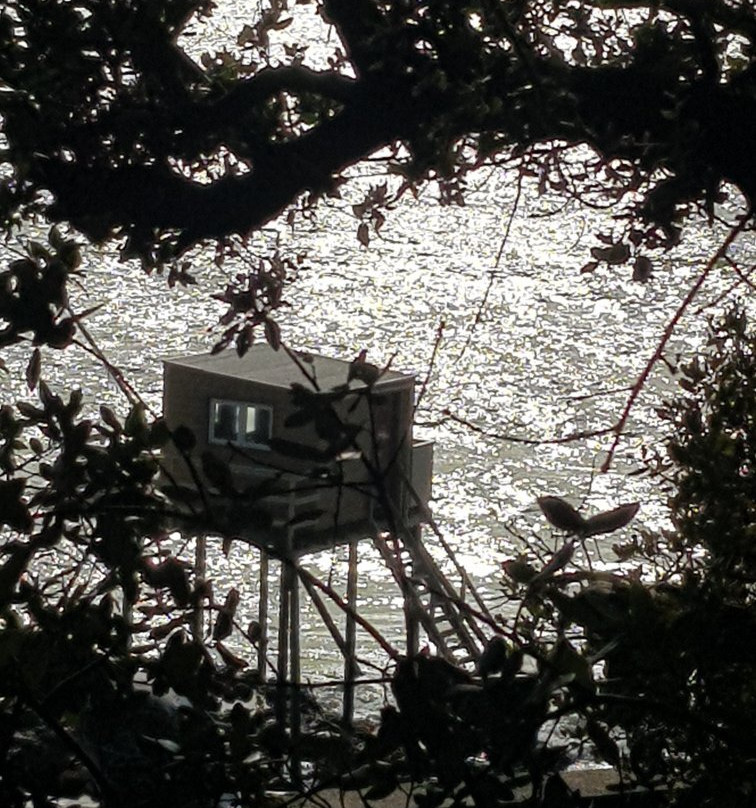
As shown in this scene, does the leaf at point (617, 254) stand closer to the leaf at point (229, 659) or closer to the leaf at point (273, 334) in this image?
the leaf at point (273, 334)

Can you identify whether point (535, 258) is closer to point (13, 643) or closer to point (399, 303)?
point (399, 303)

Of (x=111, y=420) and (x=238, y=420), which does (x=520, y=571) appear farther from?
(x=238, y=420)

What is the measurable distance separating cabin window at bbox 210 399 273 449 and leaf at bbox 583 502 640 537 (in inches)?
306

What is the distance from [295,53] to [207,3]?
9.7 inches

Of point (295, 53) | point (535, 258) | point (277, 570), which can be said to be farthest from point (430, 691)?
point (535, 258)

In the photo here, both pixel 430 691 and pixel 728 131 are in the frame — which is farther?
pixel 728 131

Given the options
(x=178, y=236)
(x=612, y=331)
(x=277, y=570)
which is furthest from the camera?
(x=612, y=331)

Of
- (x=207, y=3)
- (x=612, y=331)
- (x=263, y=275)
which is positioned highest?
(x=612, y=331)

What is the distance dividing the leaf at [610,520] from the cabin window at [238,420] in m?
7.76

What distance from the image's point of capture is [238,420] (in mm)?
8750

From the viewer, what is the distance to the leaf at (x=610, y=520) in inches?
33.7

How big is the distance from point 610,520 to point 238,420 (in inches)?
313

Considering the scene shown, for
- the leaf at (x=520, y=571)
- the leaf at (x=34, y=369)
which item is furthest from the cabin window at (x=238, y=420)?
the leaf at (x=520, y=571)

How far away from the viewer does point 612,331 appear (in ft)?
77.4
